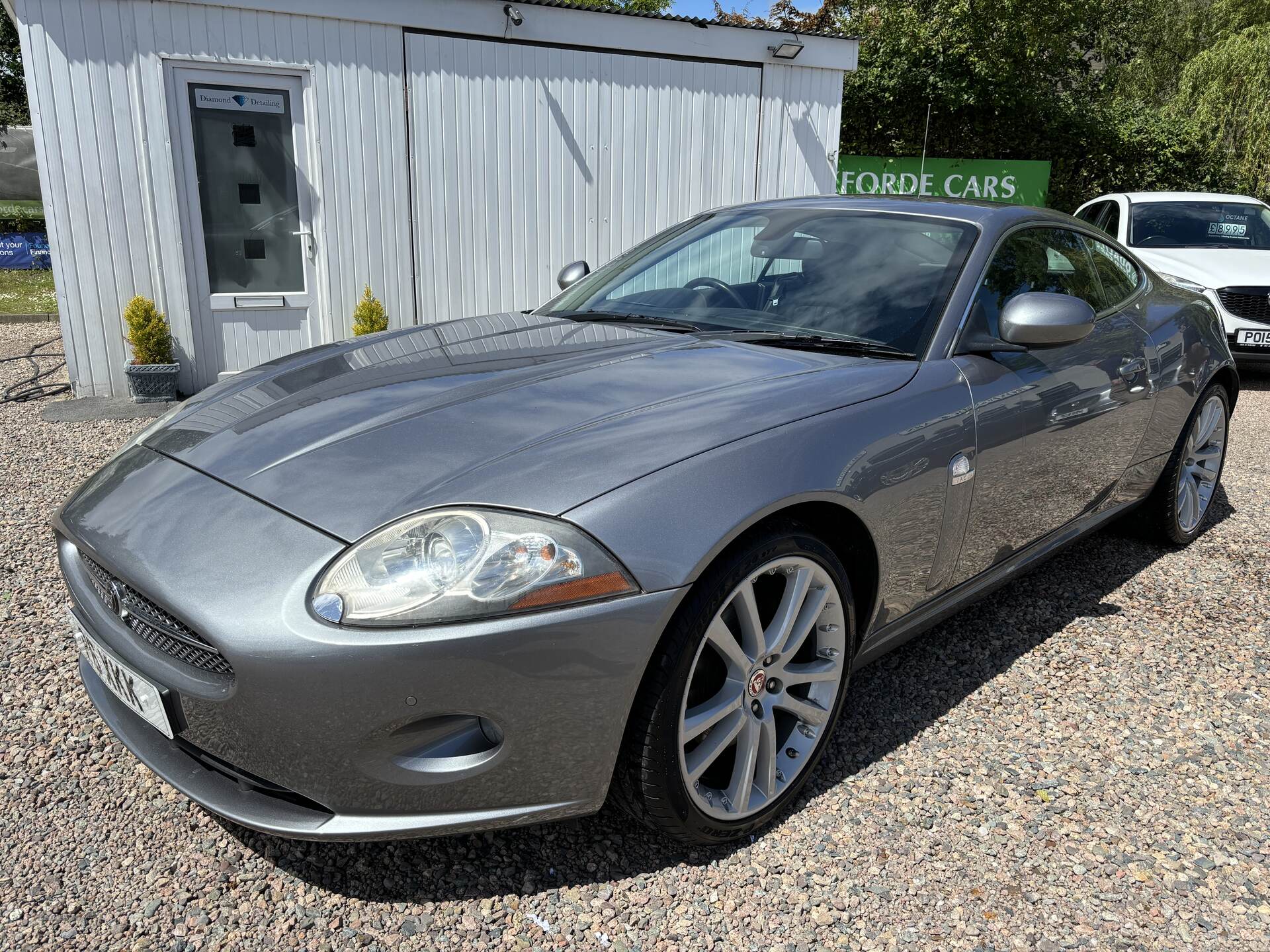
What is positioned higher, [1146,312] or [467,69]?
[467,69]

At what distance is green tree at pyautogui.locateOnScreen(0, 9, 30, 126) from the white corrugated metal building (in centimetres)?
2061

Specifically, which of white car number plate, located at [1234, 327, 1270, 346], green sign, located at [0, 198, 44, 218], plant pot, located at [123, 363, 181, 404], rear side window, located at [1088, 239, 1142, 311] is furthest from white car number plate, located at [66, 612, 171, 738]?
green sign, located at [0, 198, 44, 218]

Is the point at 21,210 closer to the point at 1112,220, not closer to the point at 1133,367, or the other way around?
the point at 1112,220

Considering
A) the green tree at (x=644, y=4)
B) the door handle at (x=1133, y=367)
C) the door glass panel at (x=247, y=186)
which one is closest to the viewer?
the door handle at (x=1133, y=367)

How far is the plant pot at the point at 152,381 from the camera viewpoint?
7.00 m

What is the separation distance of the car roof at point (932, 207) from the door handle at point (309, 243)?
497cm

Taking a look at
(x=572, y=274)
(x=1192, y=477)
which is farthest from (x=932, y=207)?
(x=1192, y=477)

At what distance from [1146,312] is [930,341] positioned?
1627 mm

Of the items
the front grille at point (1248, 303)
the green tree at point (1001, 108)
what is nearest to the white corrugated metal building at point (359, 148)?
the front grille at point (1248, 303)

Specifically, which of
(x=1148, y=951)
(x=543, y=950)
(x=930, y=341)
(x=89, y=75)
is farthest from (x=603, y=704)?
(x=89, y=75)

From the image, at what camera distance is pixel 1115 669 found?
317 centimetres

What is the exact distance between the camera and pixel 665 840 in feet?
7.29

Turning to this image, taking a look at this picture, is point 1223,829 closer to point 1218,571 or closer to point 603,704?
point 603,704

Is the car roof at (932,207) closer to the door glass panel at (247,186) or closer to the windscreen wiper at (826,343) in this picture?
the windscreen wiper at (826,343)
